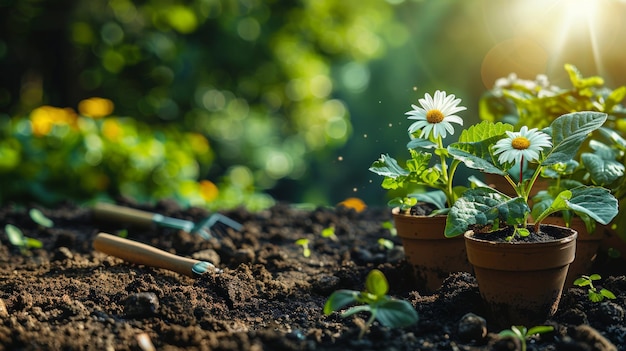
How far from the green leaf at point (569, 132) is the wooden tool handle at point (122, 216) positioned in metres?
1.99

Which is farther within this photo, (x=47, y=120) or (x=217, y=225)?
(x=47, y=120)

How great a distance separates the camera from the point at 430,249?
91.3 inches

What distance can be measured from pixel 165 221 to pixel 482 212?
1.86 m

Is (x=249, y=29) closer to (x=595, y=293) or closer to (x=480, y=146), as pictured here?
(x=480, y=146)

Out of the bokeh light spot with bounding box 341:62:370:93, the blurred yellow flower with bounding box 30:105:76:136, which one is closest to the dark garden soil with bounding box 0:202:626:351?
the blurred yellow flower with bounding box 30:105:76:136

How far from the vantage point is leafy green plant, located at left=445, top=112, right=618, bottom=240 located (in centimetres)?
182

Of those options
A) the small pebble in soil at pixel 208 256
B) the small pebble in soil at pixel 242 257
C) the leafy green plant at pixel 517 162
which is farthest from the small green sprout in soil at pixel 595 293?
the small pebble in soil at pixel 208 256

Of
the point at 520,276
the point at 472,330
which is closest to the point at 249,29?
the point at 520,276

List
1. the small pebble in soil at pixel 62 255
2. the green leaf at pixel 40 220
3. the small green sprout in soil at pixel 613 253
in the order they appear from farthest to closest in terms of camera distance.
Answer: the green leaf at pixel 40 220 → the small pebble in soil at pixel 62 255 → the small green sprout in soil at pixel 613 253

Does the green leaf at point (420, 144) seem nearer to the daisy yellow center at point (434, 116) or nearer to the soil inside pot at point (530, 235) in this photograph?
the daisy yellow center at point (434, 116)

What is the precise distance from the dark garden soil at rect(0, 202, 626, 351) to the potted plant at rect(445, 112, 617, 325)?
0.09m

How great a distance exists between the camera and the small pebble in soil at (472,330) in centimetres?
175

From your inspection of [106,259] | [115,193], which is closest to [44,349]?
[106,259]

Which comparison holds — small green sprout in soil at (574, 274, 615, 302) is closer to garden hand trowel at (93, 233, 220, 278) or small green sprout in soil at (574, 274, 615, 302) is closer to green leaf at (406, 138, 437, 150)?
green leaf at (406, 138, 437, 150)
